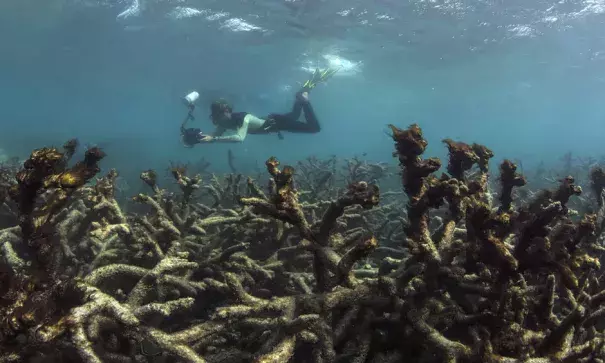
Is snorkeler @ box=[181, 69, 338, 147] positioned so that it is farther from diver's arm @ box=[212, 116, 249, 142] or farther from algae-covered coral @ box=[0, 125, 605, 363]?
algae-covered coral @ box=[0, 125, 605, 363]

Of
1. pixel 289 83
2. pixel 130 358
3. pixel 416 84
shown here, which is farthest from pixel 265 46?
pixel 130 358

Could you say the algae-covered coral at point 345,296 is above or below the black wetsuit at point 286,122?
above

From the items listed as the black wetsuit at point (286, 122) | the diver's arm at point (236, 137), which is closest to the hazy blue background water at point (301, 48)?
the black wetsuit at point (286, 122)

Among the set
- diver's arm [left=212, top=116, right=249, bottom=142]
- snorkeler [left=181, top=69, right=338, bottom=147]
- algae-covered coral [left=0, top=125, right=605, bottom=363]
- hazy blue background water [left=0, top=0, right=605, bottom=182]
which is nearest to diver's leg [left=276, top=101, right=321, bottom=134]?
snorkeler [left=181, top=69, right=338, bottom=147]

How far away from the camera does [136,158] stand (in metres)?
28.8

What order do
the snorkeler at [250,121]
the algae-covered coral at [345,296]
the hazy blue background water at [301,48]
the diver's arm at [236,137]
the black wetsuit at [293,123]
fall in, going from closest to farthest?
1. the algae-covered coral at [345,296]
2. the diver's arm at [236,137]
3. the snorkeler at [250,121]
4. the black wetsuit at [293,123]
5. the hazy blue background water at [301,48]

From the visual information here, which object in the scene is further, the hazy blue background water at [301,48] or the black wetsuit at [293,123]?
the hazy blue background water at [301,48]

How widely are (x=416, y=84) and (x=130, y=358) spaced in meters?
51.8

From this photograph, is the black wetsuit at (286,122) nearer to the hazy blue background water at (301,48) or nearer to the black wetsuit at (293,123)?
the black wetsuit at (293,123)

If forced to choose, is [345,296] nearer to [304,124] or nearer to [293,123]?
[293,123]

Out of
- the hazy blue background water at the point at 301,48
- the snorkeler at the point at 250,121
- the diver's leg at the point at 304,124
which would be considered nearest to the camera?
the snorkeler at the point at 250,121

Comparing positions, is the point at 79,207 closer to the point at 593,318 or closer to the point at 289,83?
the point at 593,318

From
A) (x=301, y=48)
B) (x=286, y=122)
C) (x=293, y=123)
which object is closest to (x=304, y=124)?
(x=293, y=123)

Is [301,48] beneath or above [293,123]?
above
